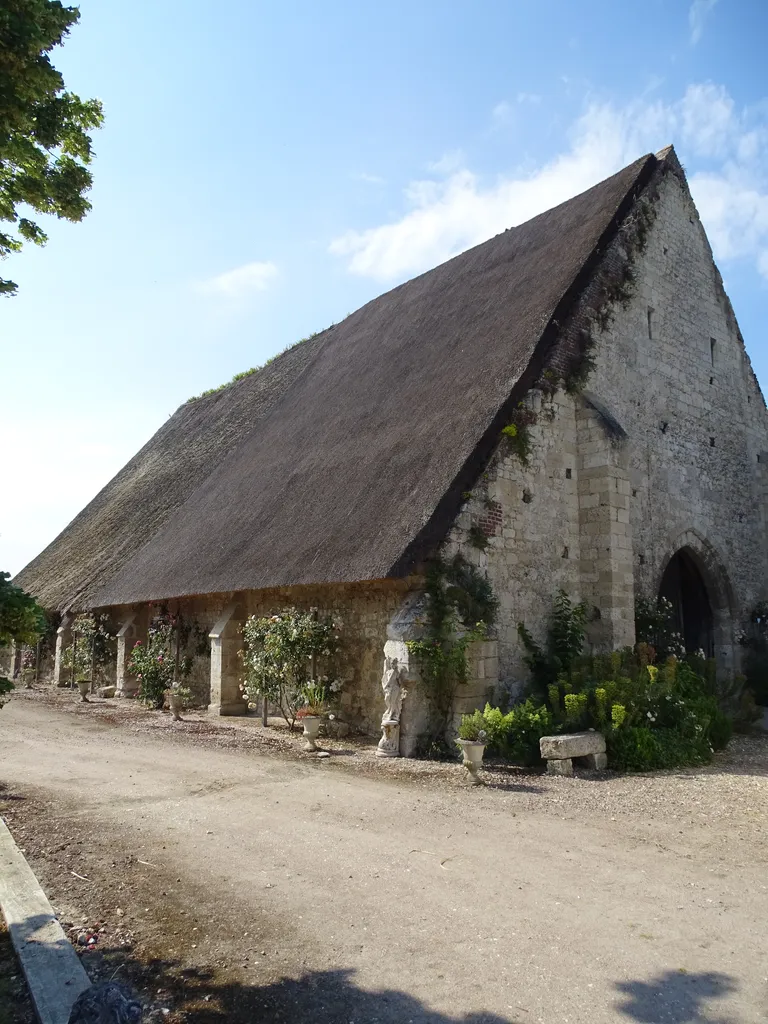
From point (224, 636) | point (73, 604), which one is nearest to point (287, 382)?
point (73, 604)

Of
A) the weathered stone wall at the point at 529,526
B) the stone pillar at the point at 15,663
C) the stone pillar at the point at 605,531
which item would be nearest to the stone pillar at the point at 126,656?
the stone pillar at the point at 15,663

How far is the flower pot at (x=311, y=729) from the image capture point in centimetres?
935

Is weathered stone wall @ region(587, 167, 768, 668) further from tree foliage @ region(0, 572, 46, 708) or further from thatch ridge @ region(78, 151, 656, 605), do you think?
tree foliage @ region(0, 572, 46, 708)

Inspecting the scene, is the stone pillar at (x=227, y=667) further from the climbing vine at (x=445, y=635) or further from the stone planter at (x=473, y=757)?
the stone planter at (x=473, y=757)

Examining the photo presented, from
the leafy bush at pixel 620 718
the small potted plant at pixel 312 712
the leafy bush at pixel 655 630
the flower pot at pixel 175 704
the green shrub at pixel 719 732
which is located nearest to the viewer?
the leafy bush at pixel 620 718

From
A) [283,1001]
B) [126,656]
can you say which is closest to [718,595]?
[126,656]

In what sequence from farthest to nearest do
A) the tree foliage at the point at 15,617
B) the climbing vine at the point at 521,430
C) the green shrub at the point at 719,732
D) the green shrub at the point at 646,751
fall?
the climbing vine at the point at 521,430
the green shrub at the point at 719,732
the green shrub at the point at 646,751
the tree foliage at the point at 15,617

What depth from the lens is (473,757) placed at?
24.3 feet

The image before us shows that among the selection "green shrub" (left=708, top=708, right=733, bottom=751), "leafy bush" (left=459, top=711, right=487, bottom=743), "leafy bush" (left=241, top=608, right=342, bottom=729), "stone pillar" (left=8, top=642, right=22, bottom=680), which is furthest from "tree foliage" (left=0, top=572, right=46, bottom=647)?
"stone pillar" (left=8, top=642, right=22, bottom=680)

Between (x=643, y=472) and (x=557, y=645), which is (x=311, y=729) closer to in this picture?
(x=557, y=645)

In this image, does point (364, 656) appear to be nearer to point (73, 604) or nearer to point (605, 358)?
point (605, 358)

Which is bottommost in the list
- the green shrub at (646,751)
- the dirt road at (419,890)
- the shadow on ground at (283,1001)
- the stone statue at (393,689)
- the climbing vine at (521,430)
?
the shadow on ground at (283,1001)

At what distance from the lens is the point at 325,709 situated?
10.4 metres

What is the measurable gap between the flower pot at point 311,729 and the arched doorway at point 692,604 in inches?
288
